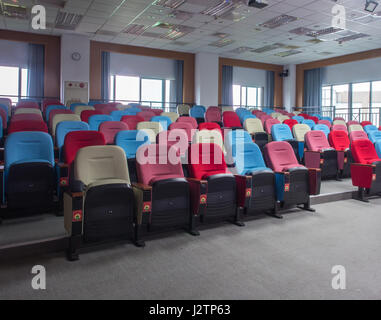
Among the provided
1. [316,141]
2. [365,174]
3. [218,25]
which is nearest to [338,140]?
[316,141]

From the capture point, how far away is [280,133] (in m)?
5.80

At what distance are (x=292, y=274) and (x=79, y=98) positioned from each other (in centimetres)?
958

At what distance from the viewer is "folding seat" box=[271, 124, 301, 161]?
226 inches

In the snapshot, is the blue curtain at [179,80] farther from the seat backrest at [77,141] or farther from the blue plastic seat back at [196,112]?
the seat backrest at [77,141]

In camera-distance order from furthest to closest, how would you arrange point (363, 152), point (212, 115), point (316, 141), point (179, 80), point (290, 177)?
point (179, 80), point (212, 115), point (316, 141), point (363, 152), point (290, 177)

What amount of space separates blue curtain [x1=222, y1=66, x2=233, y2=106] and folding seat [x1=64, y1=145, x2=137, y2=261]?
11.1 meters

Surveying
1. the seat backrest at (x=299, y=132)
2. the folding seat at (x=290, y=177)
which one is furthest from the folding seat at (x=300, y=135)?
the folding seat at (x=290, y=177)

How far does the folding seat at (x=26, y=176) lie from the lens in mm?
3105

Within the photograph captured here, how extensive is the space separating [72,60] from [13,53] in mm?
1704

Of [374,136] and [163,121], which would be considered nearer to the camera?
[163,121]

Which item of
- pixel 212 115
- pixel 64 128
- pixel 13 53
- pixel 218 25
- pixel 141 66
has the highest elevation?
pixel 218 25

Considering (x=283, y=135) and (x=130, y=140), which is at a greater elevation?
(x=283, y=135)

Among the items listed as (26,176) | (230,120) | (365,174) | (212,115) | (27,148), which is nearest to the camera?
(26,176)

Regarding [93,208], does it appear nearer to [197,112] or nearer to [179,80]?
[197,112]
